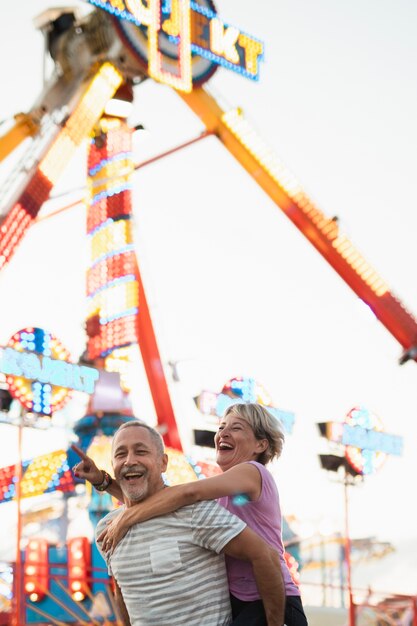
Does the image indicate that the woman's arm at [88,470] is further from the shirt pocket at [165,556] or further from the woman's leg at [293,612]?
the woman's leg at [293,612]

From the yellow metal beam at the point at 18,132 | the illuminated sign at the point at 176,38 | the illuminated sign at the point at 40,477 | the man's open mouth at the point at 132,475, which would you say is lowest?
the man's open mouth at the point at 132,475

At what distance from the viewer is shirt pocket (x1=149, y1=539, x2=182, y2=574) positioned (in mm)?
3281

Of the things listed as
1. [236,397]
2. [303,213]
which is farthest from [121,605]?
[236,397]

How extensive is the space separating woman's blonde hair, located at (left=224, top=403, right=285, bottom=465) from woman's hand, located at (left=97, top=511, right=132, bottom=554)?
1.83 ft

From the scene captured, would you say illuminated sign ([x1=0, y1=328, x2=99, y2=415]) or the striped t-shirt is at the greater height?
illuminated sign ([x1=0, y1=328, x2=99, y2=415])

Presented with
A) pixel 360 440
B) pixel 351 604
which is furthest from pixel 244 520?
pixel 360 440

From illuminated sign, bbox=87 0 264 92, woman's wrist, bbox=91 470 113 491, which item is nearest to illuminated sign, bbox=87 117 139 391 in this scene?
illuminated sign, bbox=87 0 264 92

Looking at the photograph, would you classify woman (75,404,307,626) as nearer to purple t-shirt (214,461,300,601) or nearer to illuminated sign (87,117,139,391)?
purple t-shirt (214,461,300,601)

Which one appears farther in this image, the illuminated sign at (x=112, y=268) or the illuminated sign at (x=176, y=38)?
the illuminated sign at (x=176, y=38)

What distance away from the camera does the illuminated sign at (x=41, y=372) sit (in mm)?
15266

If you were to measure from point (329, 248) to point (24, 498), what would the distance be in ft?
22.4

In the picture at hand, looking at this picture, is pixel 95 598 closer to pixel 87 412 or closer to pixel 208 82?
pixel 87 412

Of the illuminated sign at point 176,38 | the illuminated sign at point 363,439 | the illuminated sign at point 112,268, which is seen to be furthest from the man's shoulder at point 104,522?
the illuminated sign at point 363,439

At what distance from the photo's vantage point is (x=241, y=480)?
340cm
